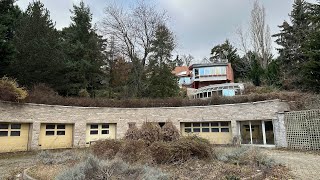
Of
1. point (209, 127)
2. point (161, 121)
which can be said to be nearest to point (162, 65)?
point (161, 121)

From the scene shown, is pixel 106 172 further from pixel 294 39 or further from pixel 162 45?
pixel 294 39

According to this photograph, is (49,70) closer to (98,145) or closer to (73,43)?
(73,43)

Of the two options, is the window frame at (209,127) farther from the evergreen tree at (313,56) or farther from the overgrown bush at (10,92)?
the overgrown bush at (10,92)

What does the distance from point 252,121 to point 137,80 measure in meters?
A: 15.0

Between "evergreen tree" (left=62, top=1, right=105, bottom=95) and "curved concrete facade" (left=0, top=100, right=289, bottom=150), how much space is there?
809cm

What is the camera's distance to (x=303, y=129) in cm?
1380

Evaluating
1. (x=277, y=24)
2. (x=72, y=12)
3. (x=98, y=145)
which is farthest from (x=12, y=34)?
(x=277, y=24)

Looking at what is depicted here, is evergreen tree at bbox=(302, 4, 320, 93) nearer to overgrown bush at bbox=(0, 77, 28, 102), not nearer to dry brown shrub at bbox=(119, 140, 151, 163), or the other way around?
dry brown shrub at bbox=(119, 140, 151, 163)

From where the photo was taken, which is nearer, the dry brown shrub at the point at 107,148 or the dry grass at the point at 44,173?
the dry grass at the point at 44,173

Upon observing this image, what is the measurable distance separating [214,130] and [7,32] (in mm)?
19416

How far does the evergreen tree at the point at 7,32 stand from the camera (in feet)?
53.2

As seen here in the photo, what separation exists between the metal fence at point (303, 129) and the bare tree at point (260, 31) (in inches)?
811

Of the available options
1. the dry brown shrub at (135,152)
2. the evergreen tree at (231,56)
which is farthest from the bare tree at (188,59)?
the dry brown shrub at (135,152)

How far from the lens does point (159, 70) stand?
93.8 ft
